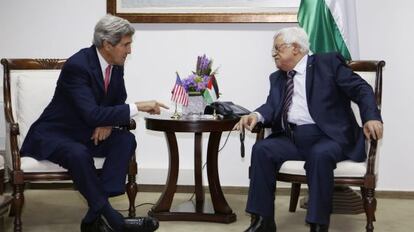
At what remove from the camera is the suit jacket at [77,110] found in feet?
11.4

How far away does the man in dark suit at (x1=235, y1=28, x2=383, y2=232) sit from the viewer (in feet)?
11.0

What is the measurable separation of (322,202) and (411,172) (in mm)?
1779

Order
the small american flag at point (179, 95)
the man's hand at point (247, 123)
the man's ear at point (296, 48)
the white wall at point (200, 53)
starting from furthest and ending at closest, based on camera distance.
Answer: the white wall at point (200, 53), the small american flag at point (179, 95), the man's ear at point (296, 48), the man's hand at point (247, 123)

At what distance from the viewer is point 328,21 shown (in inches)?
173

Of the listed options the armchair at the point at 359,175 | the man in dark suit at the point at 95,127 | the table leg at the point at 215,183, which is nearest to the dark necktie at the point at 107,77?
the man in dark suit at the point at 95,127

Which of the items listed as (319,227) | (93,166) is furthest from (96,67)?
(319,227)

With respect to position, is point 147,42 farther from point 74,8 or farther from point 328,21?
point 328,21

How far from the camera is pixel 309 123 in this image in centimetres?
373

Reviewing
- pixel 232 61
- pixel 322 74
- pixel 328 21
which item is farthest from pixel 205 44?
pixel 322 74

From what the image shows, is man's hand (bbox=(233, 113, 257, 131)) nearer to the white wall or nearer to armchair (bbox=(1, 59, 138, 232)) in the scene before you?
armchair (bbox=(1, 59, 138, 232))

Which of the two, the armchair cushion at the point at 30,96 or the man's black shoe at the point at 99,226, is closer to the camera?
the man's black shoe at the point at 99,226

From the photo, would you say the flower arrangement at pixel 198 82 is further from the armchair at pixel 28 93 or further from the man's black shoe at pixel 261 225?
the man's black shoe at pixel 261 225

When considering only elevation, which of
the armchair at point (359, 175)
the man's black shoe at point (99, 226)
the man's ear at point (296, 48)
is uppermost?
the man's ear at point (296, 48)

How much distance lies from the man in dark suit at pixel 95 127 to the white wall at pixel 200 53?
122 cm
